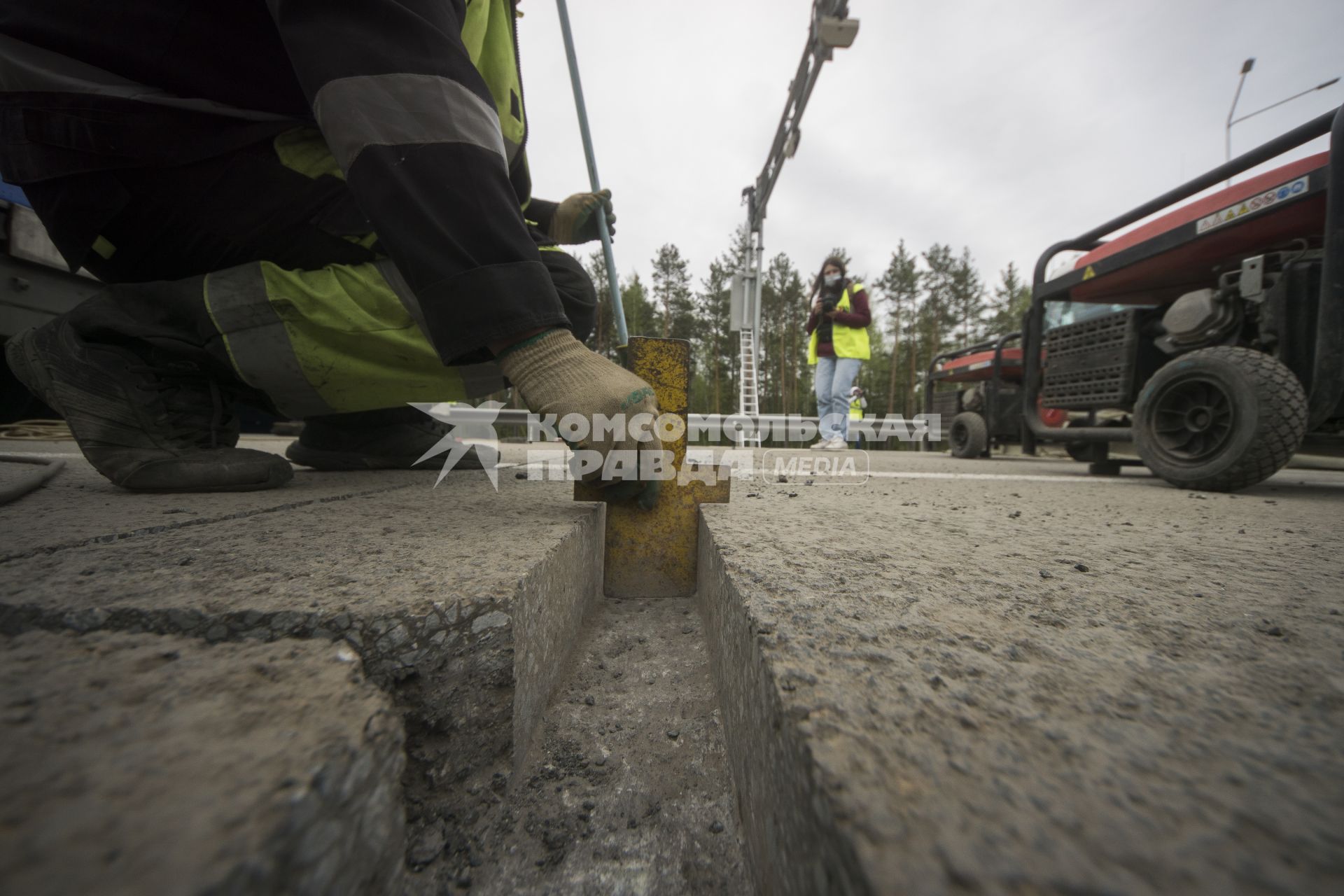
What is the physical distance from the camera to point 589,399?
2.84 ft

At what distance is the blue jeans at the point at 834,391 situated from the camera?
5562mm

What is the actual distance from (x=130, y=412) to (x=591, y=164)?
7.29 feet

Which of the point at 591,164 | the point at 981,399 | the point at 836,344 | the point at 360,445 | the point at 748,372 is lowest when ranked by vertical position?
the point at 360,445

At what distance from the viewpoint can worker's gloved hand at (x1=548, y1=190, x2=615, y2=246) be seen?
6.25 feet

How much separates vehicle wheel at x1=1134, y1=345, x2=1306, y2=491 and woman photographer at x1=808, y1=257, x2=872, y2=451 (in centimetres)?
337

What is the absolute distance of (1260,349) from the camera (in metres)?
1.99

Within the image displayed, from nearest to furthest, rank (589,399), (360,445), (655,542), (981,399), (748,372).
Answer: (589,399) → (655,542) → (360,445) → (981,399) → (748,372)

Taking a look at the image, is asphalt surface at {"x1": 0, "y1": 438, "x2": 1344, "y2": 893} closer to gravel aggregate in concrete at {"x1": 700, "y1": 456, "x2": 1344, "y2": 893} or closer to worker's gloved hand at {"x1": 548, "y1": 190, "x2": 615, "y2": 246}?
gravel aggregate in concrete at {"x1": 700, "y1": 456, "x2": 1344, "y2": 893}

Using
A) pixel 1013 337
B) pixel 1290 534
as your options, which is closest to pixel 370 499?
pixel 1290 534

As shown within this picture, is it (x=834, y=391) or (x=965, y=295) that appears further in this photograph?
(x=965, y=295)

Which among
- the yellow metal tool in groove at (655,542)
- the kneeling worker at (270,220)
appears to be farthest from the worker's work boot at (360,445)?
the yellow metal tool in groove at (655,542)

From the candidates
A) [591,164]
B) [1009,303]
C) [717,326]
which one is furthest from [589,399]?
[1009,303]

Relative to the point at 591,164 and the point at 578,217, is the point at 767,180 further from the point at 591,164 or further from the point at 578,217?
the point at 578,217

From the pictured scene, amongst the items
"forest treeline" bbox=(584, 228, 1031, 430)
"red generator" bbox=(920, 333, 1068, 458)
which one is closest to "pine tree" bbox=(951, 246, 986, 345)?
"forest treeline" bbox=(584, 228, 1031, 430)
